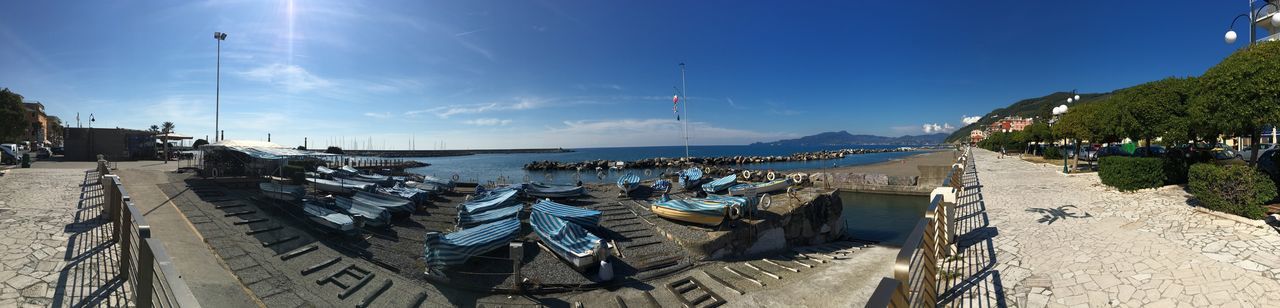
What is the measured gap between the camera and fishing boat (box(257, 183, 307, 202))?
13297 mm

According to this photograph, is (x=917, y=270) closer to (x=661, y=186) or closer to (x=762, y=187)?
(x=762, y=187)

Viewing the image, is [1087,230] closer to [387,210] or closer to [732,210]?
[732,210]

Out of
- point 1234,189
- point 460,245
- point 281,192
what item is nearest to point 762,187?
point 1234,189

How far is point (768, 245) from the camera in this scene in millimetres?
13000

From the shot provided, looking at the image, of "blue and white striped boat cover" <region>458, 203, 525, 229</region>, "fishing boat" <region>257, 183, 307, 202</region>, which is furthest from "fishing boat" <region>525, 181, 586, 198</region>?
"fishing boat" <region>257, 183, 307, 202</region>

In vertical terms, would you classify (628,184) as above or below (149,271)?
below

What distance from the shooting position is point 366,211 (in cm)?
1279

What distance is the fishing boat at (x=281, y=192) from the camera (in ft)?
43.6

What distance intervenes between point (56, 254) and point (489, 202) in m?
9.41

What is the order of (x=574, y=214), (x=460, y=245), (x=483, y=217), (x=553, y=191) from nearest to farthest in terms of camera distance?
(x=460, y=245), (x=574, y=214), (x=483, y=217), (x=553, y=191)

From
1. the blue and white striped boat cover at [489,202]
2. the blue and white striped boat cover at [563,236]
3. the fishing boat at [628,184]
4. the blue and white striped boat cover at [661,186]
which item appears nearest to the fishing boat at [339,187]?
the blue and white striped boat cover at [489,202]

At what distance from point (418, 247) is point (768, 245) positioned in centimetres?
1012

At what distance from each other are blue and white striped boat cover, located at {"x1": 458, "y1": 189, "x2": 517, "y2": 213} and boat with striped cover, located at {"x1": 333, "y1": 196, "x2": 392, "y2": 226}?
2.20m

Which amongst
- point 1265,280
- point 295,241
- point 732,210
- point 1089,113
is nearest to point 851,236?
point 732,210
